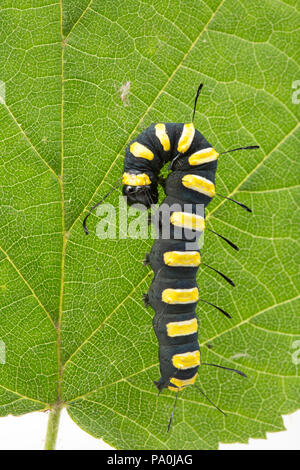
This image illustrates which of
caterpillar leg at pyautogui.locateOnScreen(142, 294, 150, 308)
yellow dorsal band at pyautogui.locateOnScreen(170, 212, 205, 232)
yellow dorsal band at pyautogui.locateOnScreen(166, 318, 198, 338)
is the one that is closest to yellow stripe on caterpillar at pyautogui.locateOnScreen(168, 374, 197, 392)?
yellow dorsal band at pyautogui.locateOnScreen(166, 318, 198, 338)

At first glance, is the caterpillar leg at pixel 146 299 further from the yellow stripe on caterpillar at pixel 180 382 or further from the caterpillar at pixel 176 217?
the yellow stripe on caterpillar at pixel 180 382

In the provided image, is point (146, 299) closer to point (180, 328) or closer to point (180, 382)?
point (180, 328)

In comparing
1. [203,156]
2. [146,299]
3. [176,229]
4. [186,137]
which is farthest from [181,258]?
[186,137]

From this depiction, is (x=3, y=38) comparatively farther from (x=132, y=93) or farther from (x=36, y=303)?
(x=36, y=303)

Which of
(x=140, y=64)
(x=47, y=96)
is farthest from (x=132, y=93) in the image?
(x=47, y=96)

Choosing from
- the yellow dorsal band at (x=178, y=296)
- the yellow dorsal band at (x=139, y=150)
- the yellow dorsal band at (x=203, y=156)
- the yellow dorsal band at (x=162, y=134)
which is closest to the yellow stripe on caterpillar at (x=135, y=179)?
the yellow dorsal band at (x=139, y=150)

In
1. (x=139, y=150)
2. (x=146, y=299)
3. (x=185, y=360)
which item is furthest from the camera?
(x=146, y=299)
